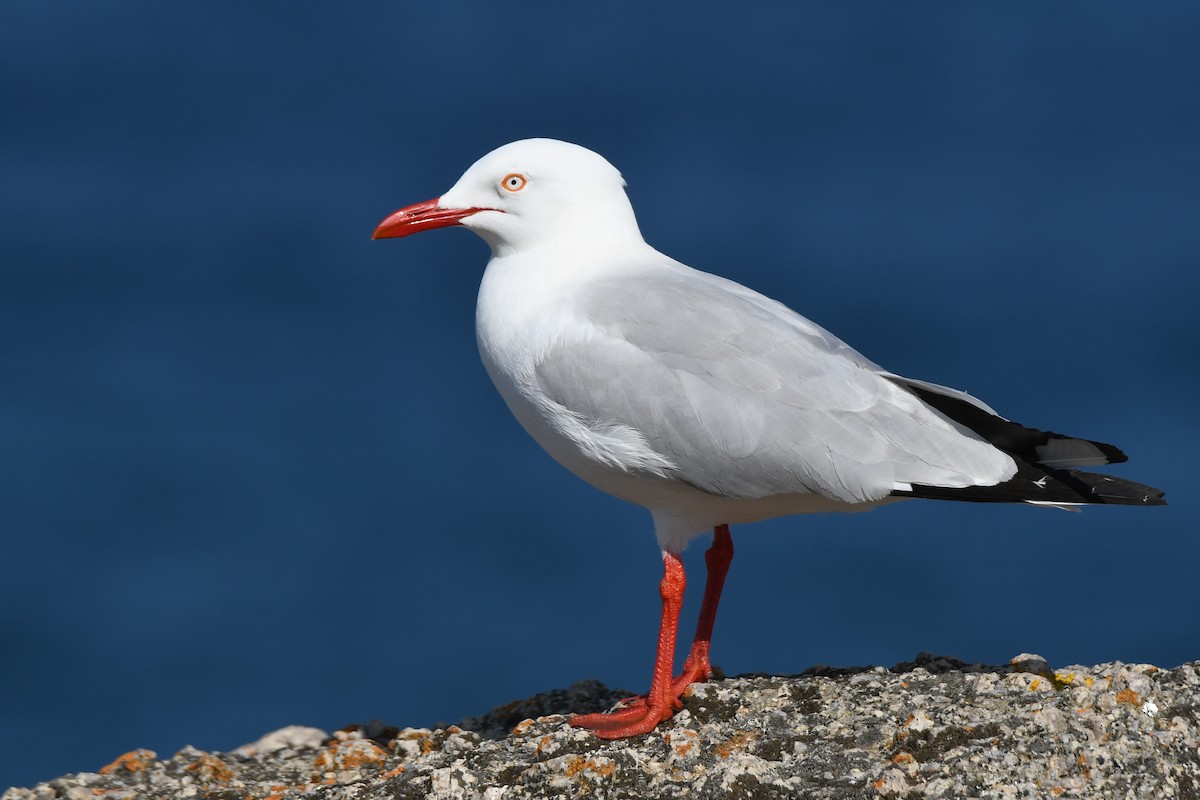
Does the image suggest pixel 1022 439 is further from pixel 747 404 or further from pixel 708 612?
pixel 708 612

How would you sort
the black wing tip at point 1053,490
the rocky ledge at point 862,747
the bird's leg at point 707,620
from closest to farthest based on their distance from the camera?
the rocky ledge at point 862,747
the black wing tip at point 1053,490
the bird's leg at point 707,620

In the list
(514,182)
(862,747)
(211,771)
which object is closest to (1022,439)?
(862,747)

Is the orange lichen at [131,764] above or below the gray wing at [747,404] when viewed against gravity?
below

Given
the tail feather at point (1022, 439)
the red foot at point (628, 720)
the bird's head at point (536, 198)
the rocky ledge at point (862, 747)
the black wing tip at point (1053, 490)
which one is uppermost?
the bird's head at point (536, 198)

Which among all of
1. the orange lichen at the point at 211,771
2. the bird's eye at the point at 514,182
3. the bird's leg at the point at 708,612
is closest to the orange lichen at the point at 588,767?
the bird's leg at the point at 708,612

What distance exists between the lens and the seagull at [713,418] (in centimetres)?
610

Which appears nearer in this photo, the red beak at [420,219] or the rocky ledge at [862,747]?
the rocky ledge at [862,747]

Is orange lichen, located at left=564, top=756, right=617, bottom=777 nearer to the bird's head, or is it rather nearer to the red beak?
the bird's head

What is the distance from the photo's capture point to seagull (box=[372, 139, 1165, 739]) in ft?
20.0

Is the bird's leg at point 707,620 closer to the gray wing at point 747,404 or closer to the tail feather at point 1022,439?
the gray wing at point 747,404

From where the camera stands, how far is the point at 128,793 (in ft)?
22.1

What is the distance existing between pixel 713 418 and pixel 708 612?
1.40m

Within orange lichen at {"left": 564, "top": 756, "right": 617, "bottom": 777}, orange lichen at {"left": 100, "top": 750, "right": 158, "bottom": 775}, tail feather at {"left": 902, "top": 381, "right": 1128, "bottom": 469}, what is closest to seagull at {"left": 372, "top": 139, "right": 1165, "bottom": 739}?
tail feather at {"left": 902, "top": 381, "right": 1128, "bottom": 469}

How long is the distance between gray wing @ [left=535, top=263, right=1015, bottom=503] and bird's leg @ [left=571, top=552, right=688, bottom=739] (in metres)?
0.67
